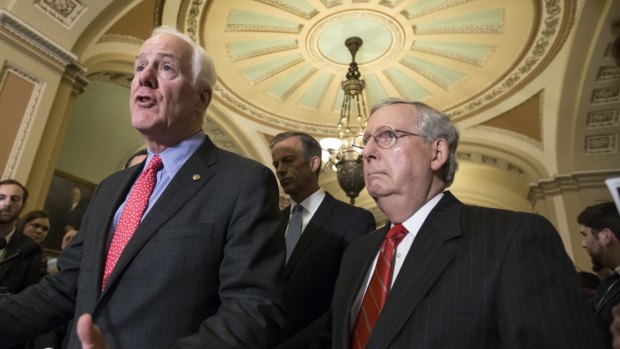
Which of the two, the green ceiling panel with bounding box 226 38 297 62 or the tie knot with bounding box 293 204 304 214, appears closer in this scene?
the tie knot with bounding box 293 204 304 214

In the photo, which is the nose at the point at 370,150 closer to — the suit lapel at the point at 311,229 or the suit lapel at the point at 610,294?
the suit lapel at the point at 311,229

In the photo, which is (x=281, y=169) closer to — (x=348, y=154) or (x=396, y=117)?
(x=396, y=117)

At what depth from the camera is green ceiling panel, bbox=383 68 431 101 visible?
829 cm

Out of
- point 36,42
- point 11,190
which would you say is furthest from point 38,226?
point 36,42

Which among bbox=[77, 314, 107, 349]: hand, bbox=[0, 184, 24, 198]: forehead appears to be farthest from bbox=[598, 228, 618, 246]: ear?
bbox=[0, 184, 24, 198]: forehead

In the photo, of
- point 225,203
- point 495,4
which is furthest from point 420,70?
point 225,203

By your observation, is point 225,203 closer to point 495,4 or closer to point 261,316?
point 261,316

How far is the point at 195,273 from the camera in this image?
112cm

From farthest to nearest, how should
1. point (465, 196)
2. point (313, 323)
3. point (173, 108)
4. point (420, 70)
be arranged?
point (465, 196) < point (420, 70) < point (313, 323) < point (173, 108)

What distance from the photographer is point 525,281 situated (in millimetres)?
1212

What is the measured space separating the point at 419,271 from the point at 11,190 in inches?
128

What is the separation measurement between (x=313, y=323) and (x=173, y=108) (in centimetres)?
112

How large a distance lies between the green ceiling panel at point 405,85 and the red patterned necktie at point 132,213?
735cm

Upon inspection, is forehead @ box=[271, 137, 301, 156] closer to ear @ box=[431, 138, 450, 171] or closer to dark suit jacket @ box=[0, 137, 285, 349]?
ear @ box=[431, 138, 450, 171]
